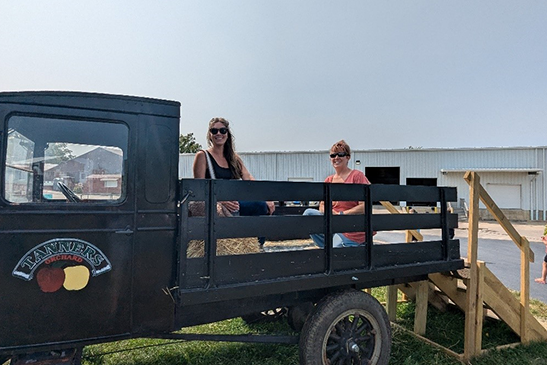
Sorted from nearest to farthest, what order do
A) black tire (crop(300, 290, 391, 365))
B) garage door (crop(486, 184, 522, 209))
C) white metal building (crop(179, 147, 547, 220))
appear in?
black tire (crop(300, 290, 391, 365)), white metal building (crop(179, 147, 547, 220)), garage door (crop(486, 184, 522, 209))

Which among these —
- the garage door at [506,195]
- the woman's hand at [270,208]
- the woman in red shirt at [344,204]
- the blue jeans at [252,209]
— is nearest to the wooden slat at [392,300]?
the woman in red shirt at [344,204]

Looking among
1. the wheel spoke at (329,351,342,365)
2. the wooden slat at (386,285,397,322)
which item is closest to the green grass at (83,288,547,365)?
the wooden slat at (386,285,397,322)

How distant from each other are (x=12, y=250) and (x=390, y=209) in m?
4.29

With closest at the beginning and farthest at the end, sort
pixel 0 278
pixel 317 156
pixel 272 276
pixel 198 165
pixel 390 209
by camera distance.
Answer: pixel 0 278, pixel 272 276, pixel 198 165, pixel 390 209, pixel 317 156

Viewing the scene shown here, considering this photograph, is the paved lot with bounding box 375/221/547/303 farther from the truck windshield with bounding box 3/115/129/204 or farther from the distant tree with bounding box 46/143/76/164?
the distant tree with bounding box 46/143/76/164

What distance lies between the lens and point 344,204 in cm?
384

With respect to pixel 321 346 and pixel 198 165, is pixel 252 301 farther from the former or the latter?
pixel 198 165

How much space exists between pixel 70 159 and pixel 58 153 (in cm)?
10

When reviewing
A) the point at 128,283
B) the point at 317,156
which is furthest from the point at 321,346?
the point at 317,156

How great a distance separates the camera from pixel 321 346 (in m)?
3.01

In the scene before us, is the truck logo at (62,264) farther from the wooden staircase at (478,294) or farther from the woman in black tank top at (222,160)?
the wooden staircase at (478,294)

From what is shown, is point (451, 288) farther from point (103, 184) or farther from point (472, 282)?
point (103, 184)

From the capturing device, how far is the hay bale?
2608 millimetres

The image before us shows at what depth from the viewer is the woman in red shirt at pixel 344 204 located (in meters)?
3.54
